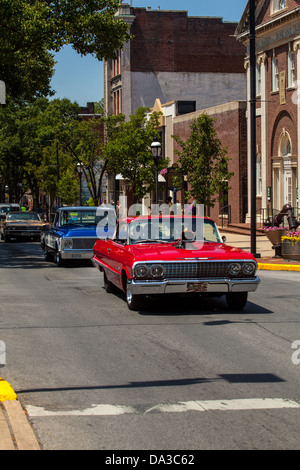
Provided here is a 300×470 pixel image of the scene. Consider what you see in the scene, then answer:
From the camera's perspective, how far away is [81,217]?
21438 mm

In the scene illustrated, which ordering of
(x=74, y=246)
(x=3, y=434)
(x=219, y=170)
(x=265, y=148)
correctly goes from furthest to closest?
(x=265, y=148) < (x=219, y=170) < (x=74, y=246) < (x=3, y=434)

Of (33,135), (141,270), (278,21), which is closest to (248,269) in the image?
(141,270)

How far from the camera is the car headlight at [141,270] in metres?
11.0

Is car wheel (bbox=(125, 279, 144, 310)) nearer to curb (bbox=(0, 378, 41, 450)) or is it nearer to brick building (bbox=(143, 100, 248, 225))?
curb (bbox=(0, 378, 41, 450))

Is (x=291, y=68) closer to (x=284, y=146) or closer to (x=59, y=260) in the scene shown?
(x=284, y=146)

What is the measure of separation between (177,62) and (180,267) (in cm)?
5831

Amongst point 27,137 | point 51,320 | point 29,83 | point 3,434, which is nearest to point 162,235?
point 51,320

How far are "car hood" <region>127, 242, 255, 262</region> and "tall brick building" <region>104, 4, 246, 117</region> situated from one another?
55.0 m

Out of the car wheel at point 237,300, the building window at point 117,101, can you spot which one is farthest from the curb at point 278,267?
the building window at point 117,101

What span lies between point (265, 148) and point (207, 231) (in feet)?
82.9

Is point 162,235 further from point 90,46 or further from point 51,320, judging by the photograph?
point 90,46

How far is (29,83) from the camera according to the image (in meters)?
31.4

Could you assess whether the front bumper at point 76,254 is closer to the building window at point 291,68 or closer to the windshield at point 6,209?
the building window at point 291,68

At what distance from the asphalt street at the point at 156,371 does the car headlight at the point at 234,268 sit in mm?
692
